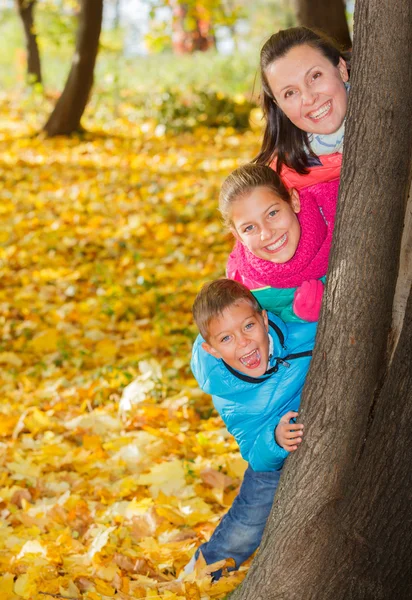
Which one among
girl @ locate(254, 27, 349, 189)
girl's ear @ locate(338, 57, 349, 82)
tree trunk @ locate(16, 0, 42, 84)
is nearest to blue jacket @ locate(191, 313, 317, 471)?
girl @ locate(254, 27, 349, 189)

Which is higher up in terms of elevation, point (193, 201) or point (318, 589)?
point (193, 201)

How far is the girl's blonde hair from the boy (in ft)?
0.94

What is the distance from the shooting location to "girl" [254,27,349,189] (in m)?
2.39

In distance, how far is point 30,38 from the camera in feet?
54.9

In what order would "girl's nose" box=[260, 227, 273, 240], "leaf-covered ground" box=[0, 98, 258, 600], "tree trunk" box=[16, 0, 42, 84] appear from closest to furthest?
"girl's nose" box=[260, 227, 273, 240]
"leaf-covered ground" box=[0, 98, 258, 600]
"tree trunk" box=[16, 0, 42, 84]

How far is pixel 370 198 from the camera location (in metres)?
1.97

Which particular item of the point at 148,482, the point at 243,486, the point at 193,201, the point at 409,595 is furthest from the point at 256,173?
the point at 193,201

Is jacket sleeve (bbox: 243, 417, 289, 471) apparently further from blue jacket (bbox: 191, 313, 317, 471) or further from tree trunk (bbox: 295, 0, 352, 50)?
tree trunk (bbox: 295, 0, 352, 50)

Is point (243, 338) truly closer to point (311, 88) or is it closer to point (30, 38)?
point (311, 88)

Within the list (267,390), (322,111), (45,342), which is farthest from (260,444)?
(45,342)

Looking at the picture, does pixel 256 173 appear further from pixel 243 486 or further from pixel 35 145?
pixel 35 145

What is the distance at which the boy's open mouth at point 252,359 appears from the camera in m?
2.43

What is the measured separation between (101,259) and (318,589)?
5.25m

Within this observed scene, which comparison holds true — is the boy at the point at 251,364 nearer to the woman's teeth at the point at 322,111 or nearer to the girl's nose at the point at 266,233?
the girl's nose at the point at 266,233
